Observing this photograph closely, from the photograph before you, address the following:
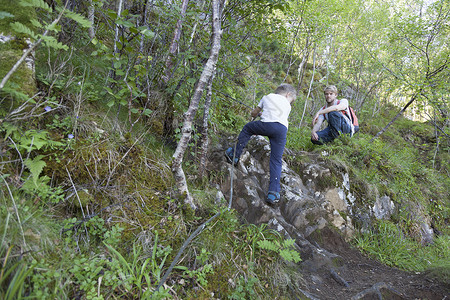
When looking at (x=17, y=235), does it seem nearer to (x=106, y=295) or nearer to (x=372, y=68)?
(x=106, y=295)

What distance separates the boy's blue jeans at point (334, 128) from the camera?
5.55 meters

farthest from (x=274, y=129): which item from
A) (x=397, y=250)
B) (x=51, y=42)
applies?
(x=397, y=250)

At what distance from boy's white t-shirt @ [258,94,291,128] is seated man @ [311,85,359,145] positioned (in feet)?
6.47

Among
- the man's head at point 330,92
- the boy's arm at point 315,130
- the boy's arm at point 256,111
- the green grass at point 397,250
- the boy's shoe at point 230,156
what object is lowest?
the green grass at point 397,250

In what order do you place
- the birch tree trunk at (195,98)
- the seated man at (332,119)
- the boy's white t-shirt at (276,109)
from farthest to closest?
the seated man at (332,119) < the boy's white t-shirt at (276,109) < the birch tree trunk at (195,98)

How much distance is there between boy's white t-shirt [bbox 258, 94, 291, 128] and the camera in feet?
12.7

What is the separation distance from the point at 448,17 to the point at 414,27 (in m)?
0.84

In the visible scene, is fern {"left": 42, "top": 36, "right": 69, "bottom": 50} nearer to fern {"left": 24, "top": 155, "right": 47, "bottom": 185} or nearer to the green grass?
fern {"left": 24, "top": 155, "right": 47, "bottom": 185}

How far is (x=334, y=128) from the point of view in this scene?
18.8ft

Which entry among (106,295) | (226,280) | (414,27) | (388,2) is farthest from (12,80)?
(388,2)

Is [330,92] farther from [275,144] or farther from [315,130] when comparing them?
[275,144]

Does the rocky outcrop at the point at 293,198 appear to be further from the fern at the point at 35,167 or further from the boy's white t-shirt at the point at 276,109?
the fern at the point at 35,167

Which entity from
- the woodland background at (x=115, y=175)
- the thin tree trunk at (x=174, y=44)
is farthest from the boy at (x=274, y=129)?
the thin tree trunk at (x=174, y=44)

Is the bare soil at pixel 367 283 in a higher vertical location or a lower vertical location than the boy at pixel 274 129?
lower
